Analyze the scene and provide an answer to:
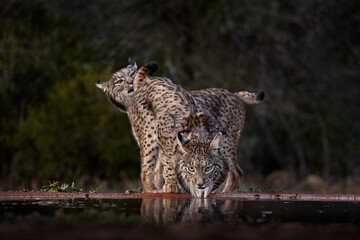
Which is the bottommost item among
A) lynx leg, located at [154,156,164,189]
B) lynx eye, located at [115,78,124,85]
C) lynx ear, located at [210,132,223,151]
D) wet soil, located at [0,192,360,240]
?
wet soil, located at [0,192,360,240]

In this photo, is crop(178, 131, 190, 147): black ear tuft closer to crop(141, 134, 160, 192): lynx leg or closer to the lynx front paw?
the lynx front paw

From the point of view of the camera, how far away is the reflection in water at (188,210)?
261 inches

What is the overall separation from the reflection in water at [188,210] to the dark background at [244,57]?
1086cm

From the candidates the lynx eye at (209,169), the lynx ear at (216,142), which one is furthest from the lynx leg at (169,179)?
the lynx ear at (216,142)

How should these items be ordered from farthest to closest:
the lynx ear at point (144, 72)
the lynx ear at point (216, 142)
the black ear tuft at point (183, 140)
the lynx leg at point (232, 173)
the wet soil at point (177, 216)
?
the lynx ear at point (144, 72) → the lynx leg at point (232, 173) → the black ear tuft at point (183, 140) → the lynx ear at point (216, 142) → the wet soil at point (177, 216)

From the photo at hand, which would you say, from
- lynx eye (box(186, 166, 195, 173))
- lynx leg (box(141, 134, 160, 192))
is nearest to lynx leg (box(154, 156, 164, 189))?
lynx leg (box(141, 134, 160, 192))

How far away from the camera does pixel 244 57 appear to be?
22719 millimetres

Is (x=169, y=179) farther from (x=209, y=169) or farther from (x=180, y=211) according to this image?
(x=180, y=211)

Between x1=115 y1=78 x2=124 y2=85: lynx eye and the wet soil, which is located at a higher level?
x1=115 y1=78 x2=124 y2=85: lynx eye

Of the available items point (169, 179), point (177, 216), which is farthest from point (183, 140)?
point (177, 216)

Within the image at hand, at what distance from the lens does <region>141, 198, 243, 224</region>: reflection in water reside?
662 centimetres

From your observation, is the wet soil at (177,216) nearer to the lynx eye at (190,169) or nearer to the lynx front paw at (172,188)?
the lynx eye at (190,169)

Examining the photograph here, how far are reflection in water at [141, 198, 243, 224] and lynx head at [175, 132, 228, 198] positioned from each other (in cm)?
21

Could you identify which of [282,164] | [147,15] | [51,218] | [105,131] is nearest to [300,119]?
[282,164]
